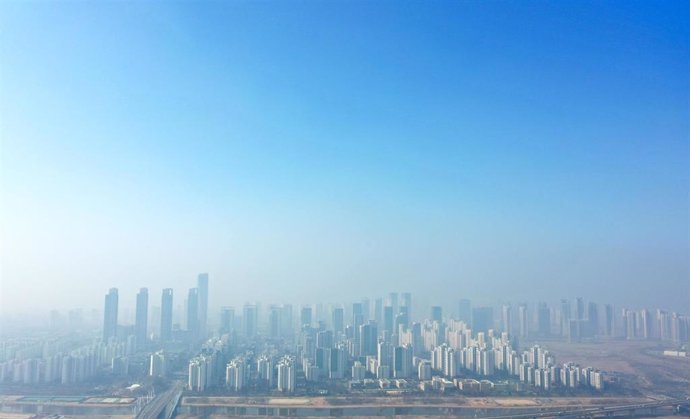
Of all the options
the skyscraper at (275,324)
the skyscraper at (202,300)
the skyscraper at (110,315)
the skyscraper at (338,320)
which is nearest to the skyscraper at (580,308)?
the skyscraper at (338,320)

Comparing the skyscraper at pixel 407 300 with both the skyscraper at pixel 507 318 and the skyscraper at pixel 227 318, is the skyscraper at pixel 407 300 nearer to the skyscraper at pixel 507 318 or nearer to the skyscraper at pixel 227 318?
the skyscraper at pixel 507 318

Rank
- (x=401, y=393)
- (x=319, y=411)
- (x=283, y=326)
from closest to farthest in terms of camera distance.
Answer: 1. (x=319, y=411)
2. (x=401, y=393)
3. (x=283, y=326)

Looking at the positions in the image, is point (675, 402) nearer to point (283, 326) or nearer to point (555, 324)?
point (555, 324)

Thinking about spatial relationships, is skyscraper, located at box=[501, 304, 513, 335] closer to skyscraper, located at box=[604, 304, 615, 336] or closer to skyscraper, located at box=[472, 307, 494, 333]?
skyscraper, located at box=[472, 307, 494, 333]

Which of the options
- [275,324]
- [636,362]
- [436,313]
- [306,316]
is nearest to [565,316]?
[436,313]

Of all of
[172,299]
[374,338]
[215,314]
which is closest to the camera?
[374,338]

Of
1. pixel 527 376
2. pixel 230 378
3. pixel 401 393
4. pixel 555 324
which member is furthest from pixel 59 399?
pixel 555 324
